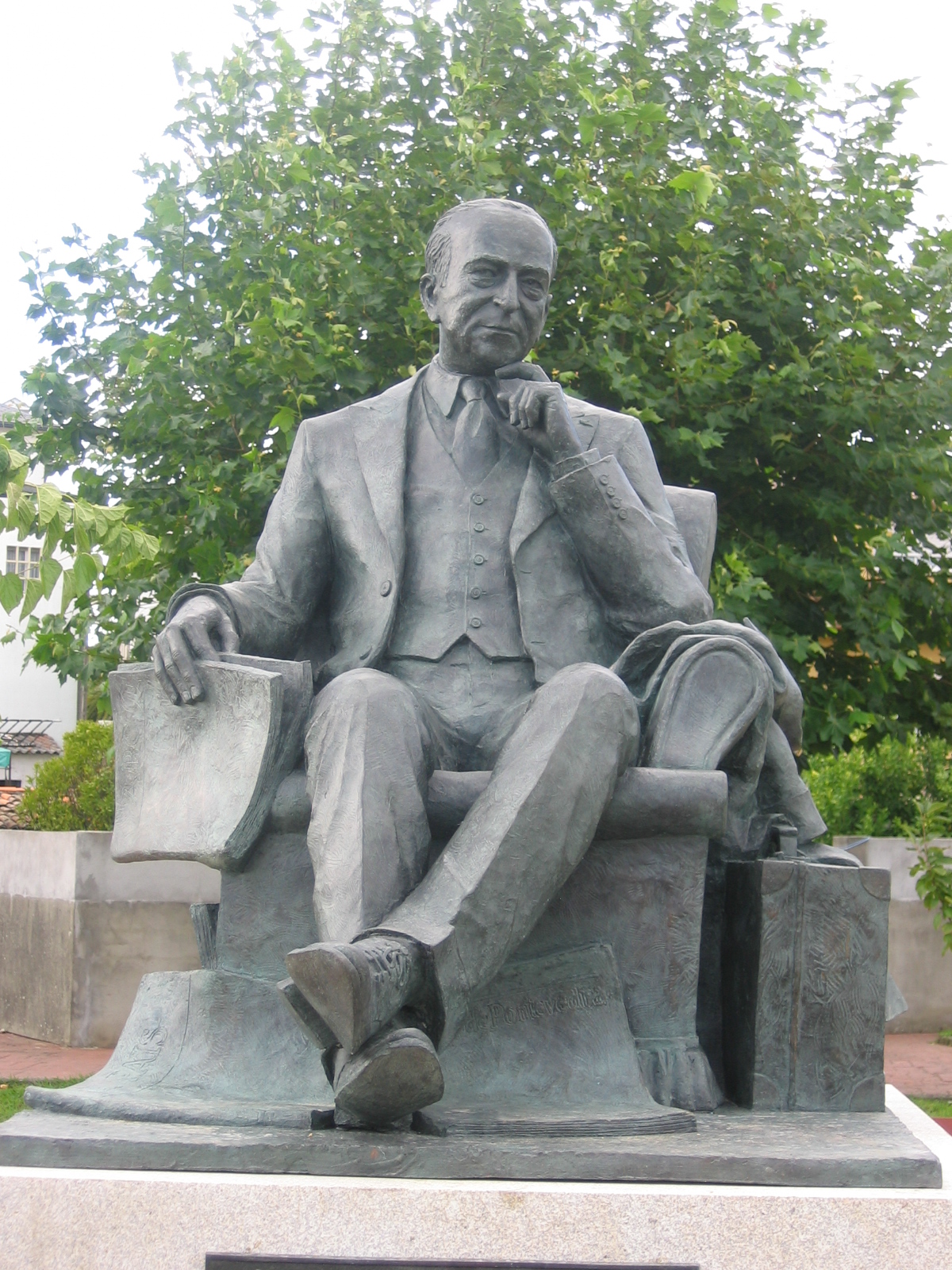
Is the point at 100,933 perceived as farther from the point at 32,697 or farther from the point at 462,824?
the point at 32,697

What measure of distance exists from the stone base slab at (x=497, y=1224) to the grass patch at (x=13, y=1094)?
3306mm

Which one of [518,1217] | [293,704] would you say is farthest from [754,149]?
[518,1217]

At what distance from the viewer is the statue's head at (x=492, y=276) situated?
379cm

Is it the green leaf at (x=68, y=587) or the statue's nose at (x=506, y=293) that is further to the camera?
the green leaf at (x=68, y=587)

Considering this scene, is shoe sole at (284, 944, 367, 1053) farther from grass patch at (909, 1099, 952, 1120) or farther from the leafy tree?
the leafy tree

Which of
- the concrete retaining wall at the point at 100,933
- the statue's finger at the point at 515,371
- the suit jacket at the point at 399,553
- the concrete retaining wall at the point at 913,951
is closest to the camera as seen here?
the suit jacket at the point at 399,553

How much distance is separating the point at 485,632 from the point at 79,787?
573cm

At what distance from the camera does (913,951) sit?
8.24 meters

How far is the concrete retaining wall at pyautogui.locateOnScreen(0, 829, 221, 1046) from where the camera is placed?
312 inches

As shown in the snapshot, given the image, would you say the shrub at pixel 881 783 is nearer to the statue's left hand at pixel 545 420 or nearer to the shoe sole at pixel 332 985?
the statue's left hand at pixel 545 420

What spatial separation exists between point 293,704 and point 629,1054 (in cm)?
100

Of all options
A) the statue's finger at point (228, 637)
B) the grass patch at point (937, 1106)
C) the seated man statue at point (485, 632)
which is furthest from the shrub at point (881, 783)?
the statue's finger at point (228, 637)

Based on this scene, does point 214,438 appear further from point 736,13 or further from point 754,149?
point 736,13

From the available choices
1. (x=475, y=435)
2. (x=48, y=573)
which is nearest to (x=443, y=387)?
(x=475, y=435)
